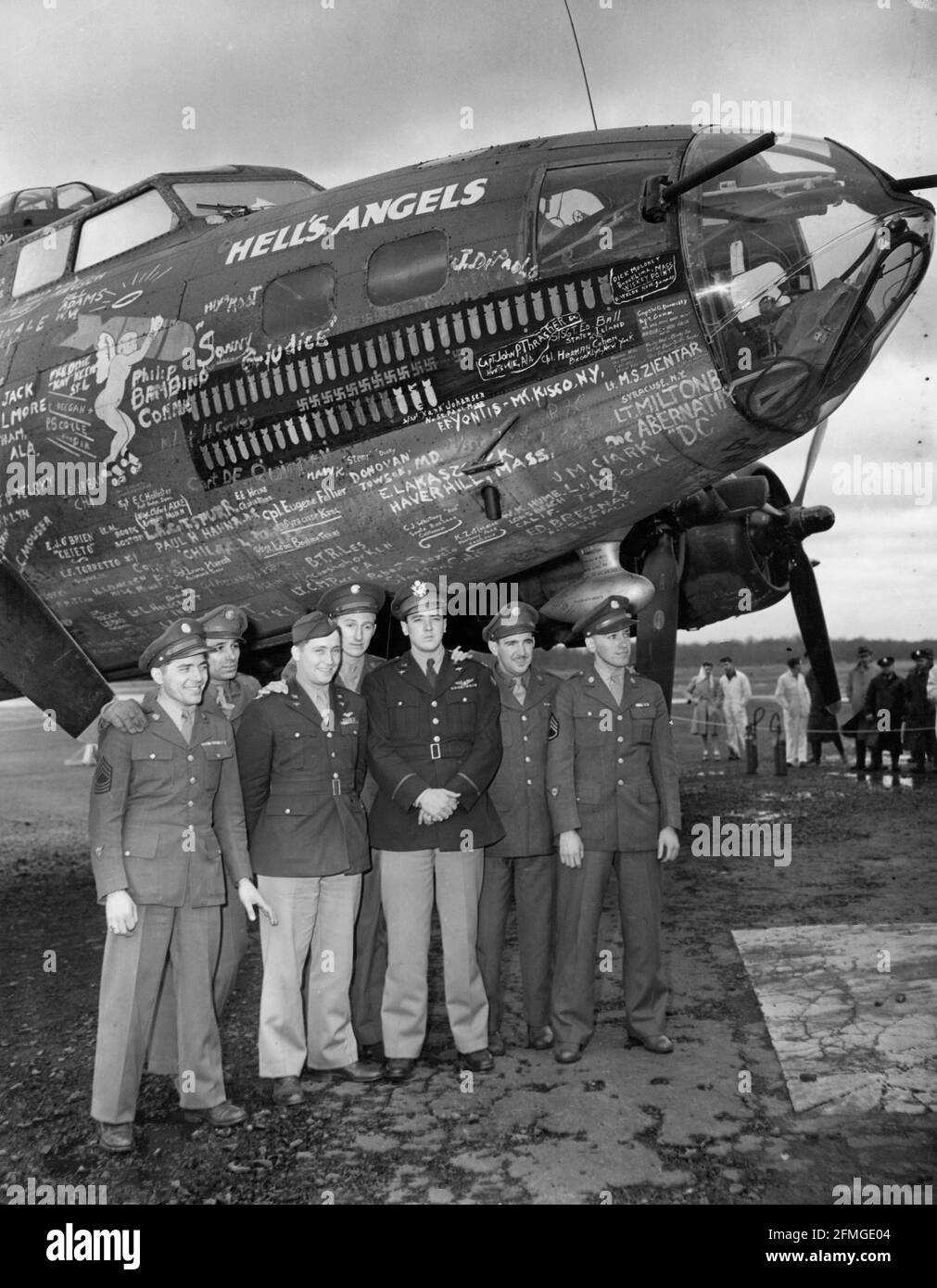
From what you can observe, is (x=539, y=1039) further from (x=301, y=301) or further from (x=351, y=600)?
(x=301, y=301)

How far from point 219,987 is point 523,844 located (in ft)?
5.31

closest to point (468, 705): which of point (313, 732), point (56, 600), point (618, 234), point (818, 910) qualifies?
point (313, 732)

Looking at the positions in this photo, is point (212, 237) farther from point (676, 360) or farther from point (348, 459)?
point (676, 360)

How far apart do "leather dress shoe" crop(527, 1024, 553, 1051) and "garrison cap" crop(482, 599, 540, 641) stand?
1962mm

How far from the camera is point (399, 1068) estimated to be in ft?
17.0

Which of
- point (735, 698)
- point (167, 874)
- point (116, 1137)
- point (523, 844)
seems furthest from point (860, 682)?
point (116, 1137)

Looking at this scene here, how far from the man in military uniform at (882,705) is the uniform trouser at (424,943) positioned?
41.0 feet

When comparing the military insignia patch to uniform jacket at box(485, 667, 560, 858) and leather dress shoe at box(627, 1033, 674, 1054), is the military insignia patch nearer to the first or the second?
uniform jacket at box(485, 667, 560, 858)

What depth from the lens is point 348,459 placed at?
6102 millimetres

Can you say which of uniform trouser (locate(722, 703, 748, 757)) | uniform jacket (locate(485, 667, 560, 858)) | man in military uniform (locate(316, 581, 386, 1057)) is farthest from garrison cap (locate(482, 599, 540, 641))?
uniform trouser (locate(722, 703, 748, 757))

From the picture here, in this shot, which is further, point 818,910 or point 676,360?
point 818,910

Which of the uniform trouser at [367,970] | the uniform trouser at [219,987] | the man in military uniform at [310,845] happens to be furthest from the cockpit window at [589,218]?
the uniform trouser at [219,987]

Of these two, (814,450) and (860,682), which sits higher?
(814,450)
